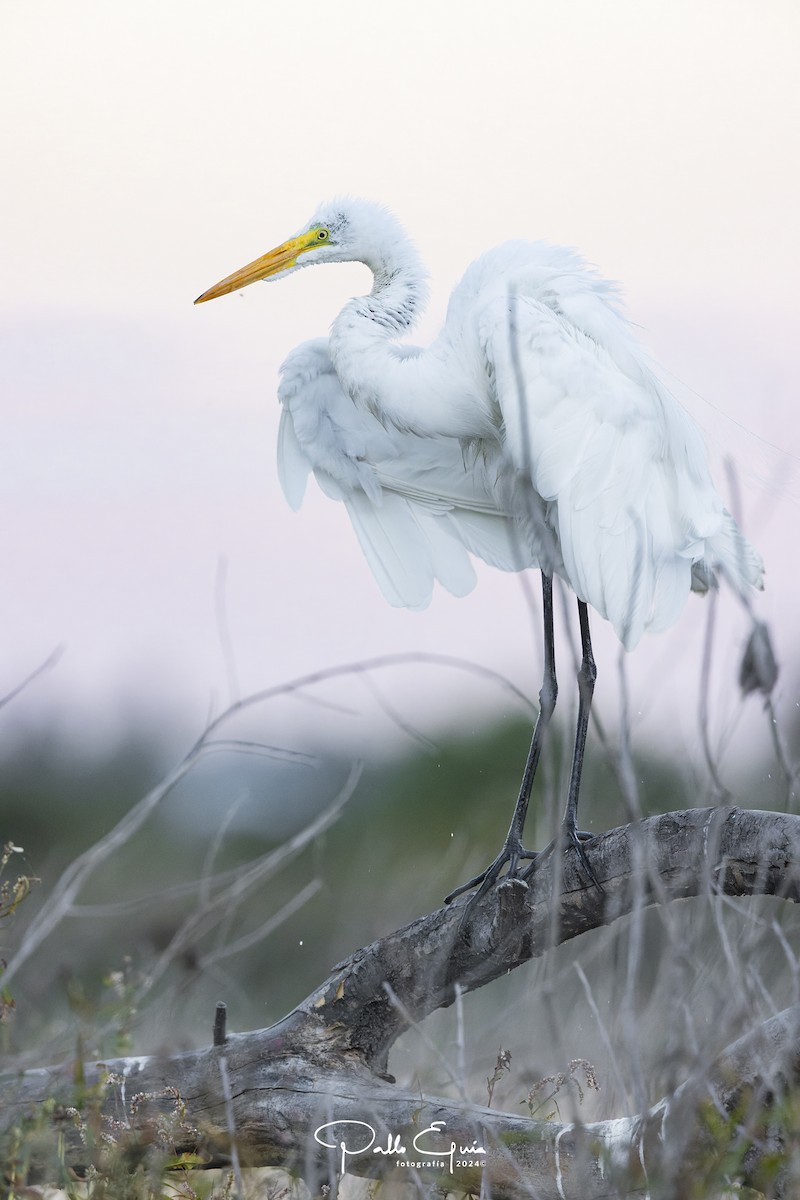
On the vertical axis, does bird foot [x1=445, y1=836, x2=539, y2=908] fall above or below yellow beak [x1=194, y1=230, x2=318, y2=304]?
below

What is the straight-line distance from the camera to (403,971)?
1862 millimetres

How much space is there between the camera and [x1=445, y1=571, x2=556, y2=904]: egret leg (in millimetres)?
2154

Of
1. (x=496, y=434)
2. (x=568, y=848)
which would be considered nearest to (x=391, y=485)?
(x=496, y=434)

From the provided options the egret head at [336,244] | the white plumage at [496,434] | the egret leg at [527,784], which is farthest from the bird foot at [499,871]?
the egret head at [336,244]

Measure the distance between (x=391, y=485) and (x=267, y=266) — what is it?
59 cm

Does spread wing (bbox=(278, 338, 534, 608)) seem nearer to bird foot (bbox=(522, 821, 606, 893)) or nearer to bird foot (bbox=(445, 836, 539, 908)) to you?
bird foot (bbox=(445, 836, 539, 908))

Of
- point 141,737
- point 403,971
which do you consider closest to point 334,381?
point 403,971

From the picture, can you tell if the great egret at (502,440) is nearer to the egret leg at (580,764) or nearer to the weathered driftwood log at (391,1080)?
the egret leg at (580,764)

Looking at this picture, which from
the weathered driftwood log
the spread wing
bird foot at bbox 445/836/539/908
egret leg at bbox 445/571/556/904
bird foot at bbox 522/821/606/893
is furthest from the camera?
the spread wing

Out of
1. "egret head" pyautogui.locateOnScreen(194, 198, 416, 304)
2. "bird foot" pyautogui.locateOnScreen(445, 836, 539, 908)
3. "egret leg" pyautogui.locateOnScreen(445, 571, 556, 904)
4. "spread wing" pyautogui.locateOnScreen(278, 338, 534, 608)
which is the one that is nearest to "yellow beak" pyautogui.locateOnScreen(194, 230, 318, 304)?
"egret head" pyautogui.locateOnScreen(194, 198, 416, 304)

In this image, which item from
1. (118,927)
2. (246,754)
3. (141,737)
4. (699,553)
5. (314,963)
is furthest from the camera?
(141,737)

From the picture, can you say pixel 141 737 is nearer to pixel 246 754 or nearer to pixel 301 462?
pixel 301 462

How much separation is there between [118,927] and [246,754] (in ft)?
15.1

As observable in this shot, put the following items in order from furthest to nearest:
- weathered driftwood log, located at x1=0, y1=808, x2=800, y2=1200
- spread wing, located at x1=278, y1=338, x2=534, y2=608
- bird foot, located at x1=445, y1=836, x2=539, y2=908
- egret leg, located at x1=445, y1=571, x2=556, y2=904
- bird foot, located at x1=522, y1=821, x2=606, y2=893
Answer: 1. spread wing, located at x1=278, y1=338, x2=534, y2=608
2. egret leg, located at x1=445, y1=571, x2=556, y2=904
3. bird foot, located at x1=445, y1=836, x2=539, y2=908
4. bird foot, located at x1=522, y1=821, x2=606, y2=893
5. weathered driftwood log, located at x1=0, y1=808, x2=800, y2=1200
